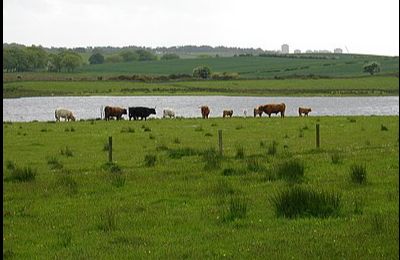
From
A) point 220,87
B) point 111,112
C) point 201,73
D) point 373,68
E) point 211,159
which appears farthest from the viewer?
point 201,73

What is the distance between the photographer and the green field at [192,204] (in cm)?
944

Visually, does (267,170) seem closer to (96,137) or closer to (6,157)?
(6,157)

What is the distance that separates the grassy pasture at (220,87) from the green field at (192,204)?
79791 millimetres

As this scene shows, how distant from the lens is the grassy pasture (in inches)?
4144

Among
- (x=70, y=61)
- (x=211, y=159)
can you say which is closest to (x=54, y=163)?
(x=211, y=159)

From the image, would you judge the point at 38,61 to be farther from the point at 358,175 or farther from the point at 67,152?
the point at 358,175

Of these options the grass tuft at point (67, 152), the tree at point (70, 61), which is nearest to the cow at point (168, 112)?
the grass tuft at point (67, 152)

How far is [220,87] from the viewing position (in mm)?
116750

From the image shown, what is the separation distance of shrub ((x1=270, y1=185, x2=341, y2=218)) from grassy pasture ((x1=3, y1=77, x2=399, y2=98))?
8920cm

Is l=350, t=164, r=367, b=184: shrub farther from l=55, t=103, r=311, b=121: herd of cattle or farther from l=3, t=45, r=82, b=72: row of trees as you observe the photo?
l=3, t=45, r=82, b=72: row of trees

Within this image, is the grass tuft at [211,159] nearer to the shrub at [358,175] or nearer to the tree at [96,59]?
the shrub at [358,175]

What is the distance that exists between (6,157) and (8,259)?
14.9 m

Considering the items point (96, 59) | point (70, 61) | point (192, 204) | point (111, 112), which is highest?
point (96, 59)

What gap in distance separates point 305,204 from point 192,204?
2354 mm
